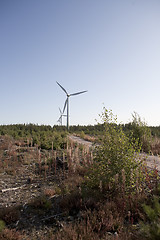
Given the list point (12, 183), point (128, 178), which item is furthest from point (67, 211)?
point (12, 183)

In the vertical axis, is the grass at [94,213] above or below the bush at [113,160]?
below

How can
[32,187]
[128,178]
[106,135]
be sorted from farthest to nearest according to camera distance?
1. [32,187]
2. [106,135]
3. [128,178]

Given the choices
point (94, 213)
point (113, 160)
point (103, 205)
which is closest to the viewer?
point (94, 213)

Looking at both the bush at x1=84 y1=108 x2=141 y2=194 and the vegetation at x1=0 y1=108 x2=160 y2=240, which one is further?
the bush at x1=84 y1=108 x2=141 y2=194

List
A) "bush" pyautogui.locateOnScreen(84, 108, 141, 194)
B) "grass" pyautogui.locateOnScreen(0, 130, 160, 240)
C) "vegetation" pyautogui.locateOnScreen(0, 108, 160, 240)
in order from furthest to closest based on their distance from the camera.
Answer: "bush" pyautogui.locateOnScreen(84, 108, 141, 194), "vegetation" pyautogui.locateOnScreen(0, 108, 160, 240), "grass" pyautogui.locateOnScreen(0, 130, 160, 240)

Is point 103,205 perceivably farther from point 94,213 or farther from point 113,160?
point 113,160

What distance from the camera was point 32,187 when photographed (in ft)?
21.5

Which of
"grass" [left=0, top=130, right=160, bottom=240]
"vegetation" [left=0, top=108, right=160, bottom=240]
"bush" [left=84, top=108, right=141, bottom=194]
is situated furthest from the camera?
"bush" [left=84, top=108, right=141, bottom=194]

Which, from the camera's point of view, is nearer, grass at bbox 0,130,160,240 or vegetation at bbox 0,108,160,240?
grass at bbox 0,130,160,240

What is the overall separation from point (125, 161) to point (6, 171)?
583 cm

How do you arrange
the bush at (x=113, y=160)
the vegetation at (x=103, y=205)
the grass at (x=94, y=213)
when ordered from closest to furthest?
the grass at (x=94, y=213) < the vegetation at (x=103, y=205) < the bush at (x=113, y=160)

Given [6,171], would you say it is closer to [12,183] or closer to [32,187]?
[12,183]

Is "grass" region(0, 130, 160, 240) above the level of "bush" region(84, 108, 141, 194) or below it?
below

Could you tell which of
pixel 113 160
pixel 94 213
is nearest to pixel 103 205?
pixel 94 213
